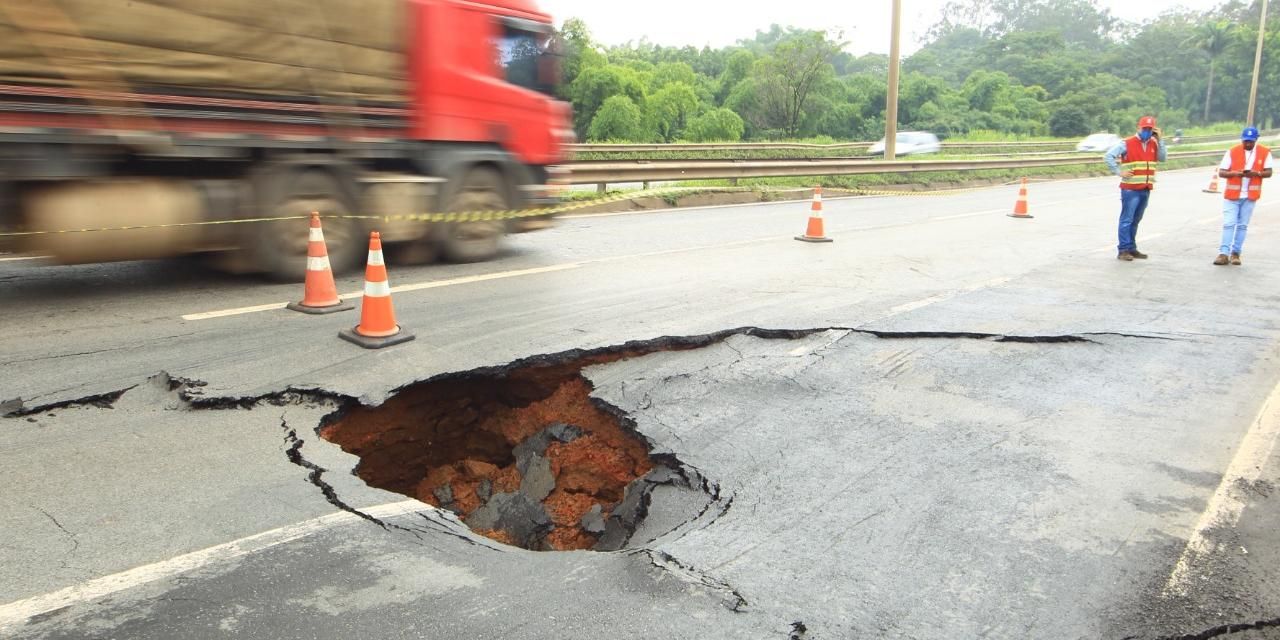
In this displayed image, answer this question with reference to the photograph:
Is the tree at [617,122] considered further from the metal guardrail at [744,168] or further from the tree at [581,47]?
the metal guardrail at [744,168]

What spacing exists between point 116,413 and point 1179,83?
9563 centimetres

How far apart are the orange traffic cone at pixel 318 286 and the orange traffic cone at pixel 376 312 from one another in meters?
0.75

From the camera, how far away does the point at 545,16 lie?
878cm

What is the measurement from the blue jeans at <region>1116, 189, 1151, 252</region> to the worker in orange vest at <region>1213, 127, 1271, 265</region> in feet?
2.66

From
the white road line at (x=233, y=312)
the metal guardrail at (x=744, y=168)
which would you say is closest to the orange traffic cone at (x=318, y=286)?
the white road line at (x=233, y=312)

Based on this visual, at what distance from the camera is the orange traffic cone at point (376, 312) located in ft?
17.9

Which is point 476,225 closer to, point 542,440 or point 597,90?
point 542,440

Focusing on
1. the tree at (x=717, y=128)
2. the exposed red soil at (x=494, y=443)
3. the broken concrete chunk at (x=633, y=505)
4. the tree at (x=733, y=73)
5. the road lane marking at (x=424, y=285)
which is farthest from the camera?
the tree at (x=733, y=73)

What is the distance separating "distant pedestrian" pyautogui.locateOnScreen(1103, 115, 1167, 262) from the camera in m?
10.0

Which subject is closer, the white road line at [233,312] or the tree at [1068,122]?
the white road line at [233,312]

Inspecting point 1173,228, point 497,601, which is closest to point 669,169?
point 1173,228

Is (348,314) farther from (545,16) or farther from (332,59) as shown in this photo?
(545,16)

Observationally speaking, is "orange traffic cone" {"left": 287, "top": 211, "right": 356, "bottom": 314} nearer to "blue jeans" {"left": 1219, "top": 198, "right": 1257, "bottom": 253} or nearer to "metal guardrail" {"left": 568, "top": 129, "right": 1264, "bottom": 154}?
"metal guardrail" {"left": 568, "top": 129, "right": 1264, "bottom": 154}

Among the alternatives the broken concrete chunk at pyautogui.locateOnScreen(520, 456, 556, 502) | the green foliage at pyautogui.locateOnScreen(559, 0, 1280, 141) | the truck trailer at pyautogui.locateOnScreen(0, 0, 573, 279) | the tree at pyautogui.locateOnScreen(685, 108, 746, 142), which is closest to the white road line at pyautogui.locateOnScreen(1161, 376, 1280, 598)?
the broken concrete chunk at pyautogui.locateOnScreen(520, 456, 556, 502)
